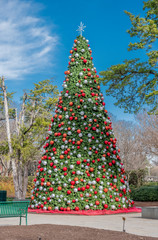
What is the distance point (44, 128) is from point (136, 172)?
37.0ft

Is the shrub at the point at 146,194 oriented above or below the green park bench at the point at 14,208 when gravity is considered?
below

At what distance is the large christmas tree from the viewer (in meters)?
11.0

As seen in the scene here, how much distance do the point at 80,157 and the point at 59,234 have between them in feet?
17.7

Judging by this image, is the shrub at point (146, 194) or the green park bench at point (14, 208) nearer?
the green park bench at point (14, 208)

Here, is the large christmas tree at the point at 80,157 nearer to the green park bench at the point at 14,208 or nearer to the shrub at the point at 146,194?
the green park bench at the point at 14,208

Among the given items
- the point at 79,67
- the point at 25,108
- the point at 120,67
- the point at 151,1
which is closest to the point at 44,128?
the point at 25,108

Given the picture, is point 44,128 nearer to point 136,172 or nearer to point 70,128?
point 70,128

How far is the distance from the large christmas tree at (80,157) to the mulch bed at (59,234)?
13.3 feet

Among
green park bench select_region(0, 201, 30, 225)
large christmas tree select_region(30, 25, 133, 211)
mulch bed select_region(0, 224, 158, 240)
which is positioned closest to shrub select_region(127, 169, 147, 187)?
large christmas tree select_region(30, 25, 133, 211)

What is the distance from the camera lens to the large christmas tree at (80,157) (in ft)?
36.2

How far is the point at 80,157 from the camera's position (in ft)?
37.6

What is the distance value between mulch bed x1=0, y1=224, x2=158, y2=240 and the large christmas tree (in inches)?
160

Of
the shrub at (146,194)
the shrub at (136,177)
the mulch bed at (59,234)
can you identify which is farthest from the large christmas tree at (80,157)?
the shrub at (136,177)

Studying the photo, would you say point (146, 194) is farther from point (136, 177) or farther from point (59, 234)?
point (59, 234)
